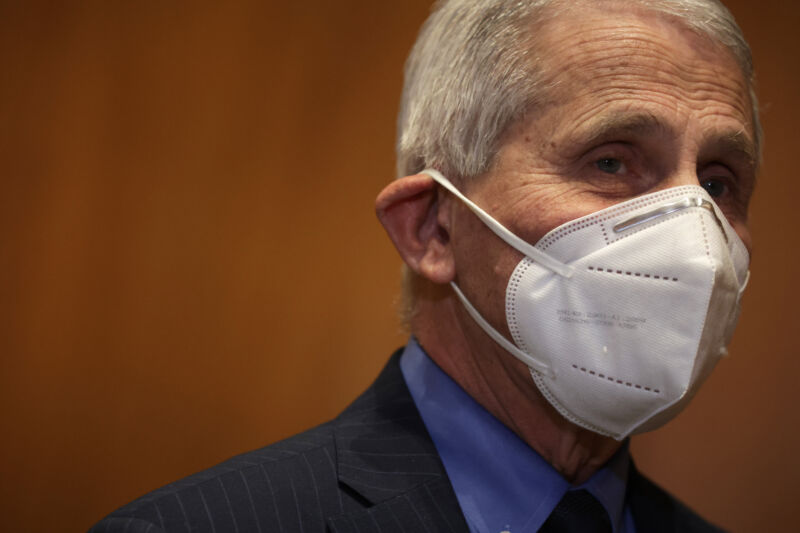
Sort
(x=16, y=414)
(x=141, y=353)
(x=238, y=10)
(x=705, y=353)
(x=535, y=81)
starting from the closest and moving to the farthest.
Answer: (x=705, y=353)
(x=535, y=81)
(x=16, y=414)
(x=141, y=353)
(x=238, y=10)

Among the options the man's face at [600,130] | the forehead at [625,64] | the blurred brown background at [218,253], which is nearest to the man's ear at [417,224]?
the man's face at [600,130]

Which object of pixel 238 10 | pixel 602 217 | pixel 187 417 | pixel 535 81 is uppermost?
pixel 238 10

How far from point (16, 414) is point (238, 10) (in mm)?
1390

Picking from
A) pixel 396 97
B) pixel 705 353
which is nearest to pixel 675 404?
pixel 705 353

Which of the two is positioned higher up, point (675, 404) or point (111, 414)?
point (675, 404)

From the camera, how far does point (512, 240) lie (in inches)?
54.5

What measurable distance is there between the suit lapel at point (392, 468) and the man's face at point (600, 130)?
29 cm

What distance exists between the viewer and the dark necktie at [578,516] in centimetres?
143

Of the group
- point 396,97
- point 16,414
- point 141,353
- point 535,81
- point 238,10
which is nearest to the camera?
point 535,81

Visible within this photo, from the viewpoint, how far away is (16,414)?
6.81ft

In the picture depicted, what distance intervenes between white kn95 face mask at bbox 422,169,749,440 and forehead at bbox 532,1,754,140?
0.19m

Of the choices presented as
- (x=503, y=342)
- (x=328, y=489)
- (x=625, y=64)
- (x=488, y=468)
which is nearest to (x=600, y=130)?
(x=625, y=64)

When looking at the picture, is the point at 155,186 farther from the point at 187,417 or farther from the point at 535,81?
the point at 535,81

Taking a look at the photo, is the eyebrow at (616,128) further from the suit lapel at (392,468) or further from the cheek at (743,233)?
the suit lapel at (392,468)
